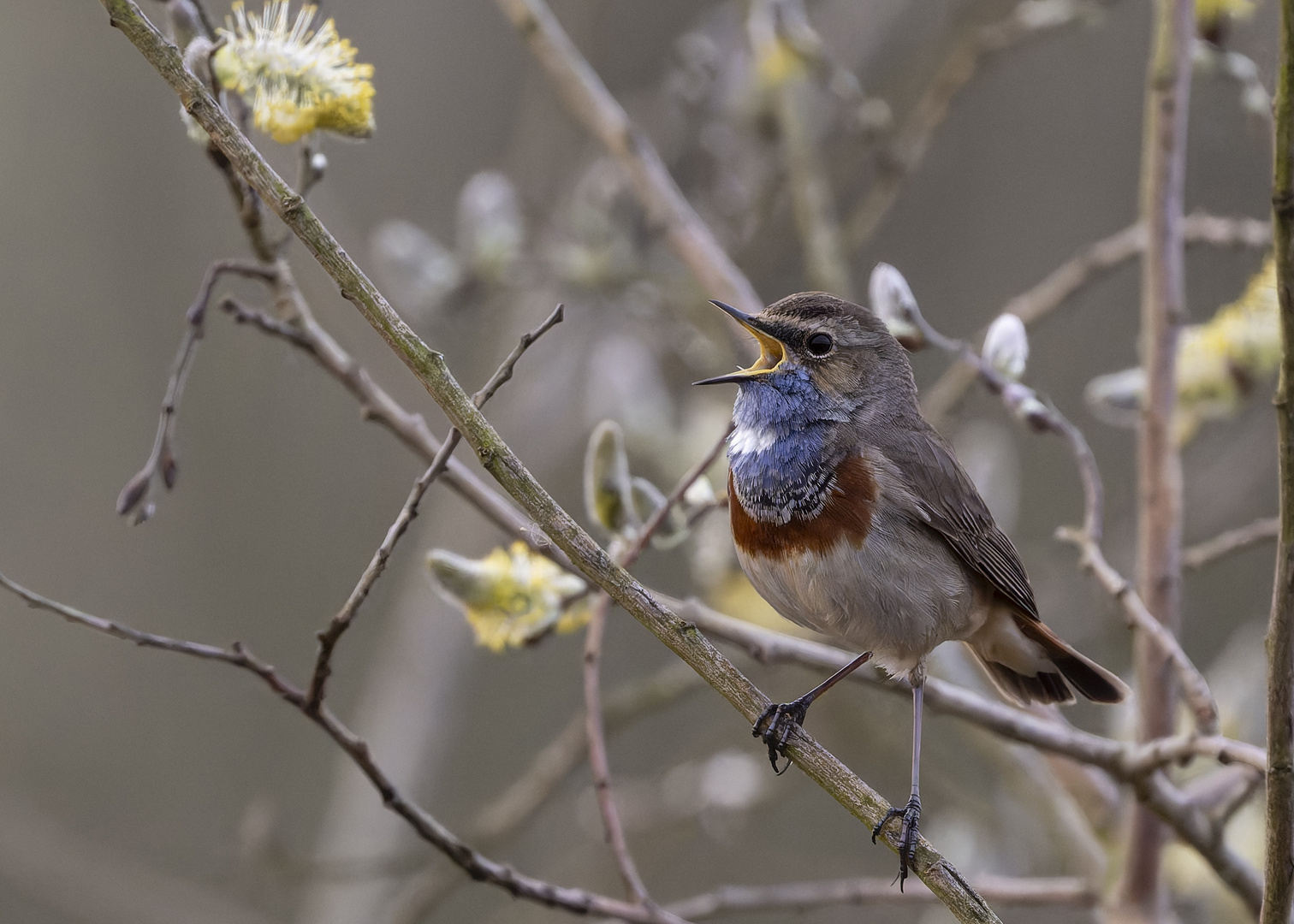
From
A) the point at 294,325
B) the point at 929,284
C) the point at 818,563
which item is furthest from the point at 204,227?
the point at 818,563

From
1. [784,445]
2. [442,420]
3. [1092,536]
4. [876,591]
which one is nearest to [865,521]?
[876,591]

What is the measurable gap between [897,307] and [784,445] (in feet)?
1.23

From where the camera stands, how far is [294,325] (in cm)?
227

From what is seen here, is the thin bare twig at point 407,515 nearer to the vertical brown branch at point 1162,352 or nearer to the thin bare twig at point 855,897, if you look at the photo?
the thin bare twig at point 855,897

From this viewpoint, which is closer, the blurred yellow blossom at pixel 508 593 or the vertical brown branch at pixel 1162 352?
the blurred yellow blossom at pixel 508 593

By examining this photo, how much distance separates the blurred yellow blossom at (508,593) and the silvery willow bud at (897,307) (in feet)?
2.80

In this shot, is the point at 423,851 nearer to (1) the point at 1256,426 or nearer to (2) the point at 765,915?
(2) the point at 765,915

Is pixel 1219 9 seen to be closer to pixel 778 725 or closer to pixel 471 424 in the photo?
pixel 778 725

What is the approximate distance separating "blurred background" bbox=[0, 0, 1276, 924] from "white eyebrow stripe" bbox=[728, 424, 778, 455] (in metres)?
1.43

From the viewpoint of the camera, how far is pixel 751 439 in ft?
8.55

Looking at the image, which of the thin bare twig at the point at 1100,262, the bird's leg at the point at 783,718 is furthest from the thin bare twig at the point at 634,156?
the bird's leg at the point at 783,718

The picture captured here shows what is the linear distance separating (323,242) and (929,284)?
5.35m

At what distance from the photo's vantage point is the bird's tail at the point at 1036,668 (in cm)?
272

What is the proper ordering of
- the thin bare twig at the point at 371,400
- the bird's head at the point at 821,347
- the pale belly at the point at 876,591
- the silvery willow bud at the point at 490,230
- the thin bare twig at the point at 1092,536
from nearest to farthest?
the thin bare twig at the point at 371,400 < the thin bare twig at the point at 1092,536 < the pale belly at the point at 876,591 < the bird's head at the point at 821,347 < the silvery willow bud at the point at 490,230
